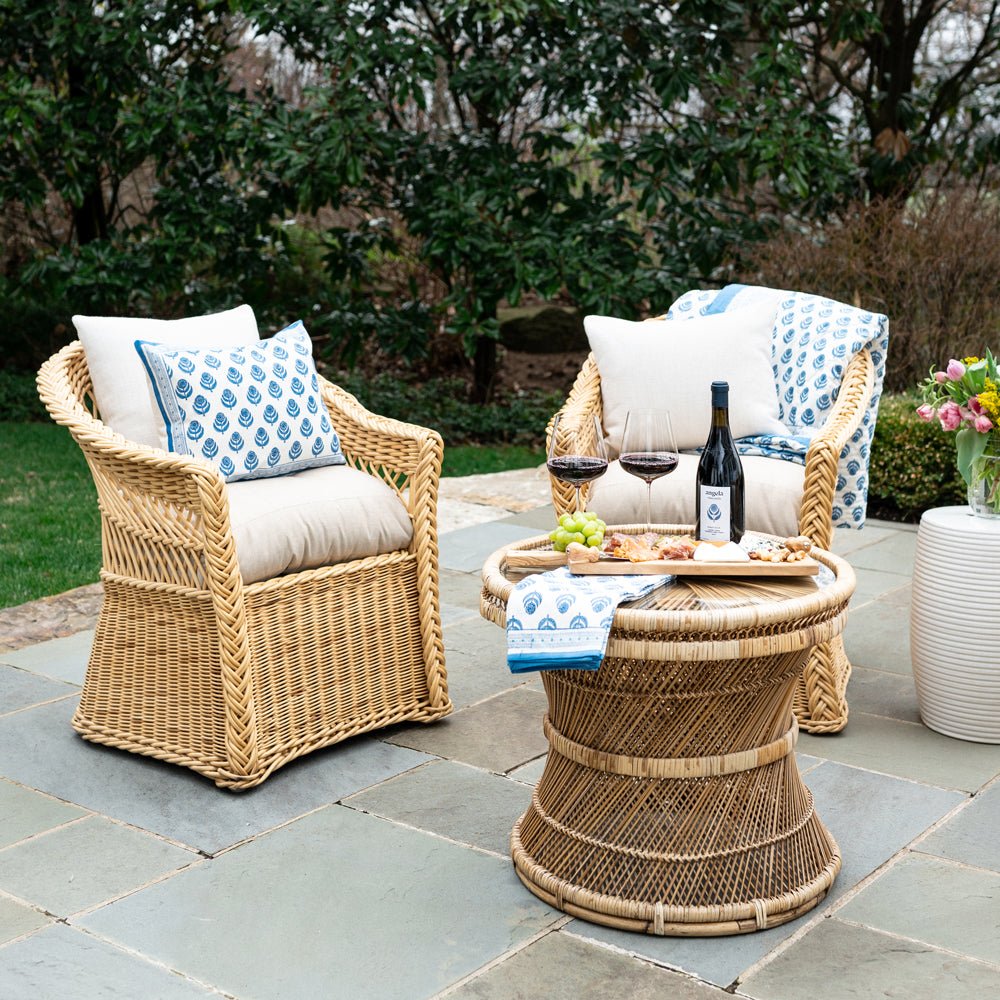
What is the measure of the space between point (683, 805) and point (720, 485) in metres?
0.68

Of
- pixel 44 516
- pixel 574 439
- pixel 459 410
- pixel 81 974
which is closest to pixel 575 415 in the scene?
pixel 574 439

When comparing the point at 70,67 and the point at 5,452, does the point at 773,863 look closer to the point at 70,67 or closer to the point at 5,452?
the point at 5,452

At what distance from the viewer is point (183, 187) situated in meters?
6.91

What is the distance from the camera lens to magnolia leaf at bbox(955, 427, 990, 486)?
9.50ft

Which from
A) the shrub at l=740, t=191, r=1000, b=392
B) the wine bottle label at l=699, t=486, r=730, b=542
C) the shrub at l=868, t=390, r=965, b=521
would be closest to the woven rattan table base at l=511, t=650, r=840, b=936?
the wine bottle label at l=699, t=486, r=730, b=542

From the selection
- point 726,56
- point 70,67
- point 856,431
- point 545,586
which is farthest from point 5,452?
point 545,586

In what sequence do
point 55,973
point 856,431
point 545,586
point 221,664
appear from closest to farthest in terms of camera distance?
point 55,973 < point 545,586 < point 221,664 < point 856,431

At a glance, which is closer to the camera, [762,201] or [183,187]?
[183,187]

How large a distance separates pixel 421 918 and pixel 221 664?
779 mm

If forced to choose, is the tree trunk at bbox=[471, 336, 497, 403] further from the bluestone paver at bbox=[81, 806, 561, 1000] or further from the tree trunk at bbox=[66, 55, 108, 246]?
the bluestone paver at bbox=[81, 806, 561, 1000]

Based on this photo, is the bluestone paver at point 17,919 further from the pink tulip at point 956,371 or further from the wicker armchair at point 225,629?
the pink tulip at point 956,371

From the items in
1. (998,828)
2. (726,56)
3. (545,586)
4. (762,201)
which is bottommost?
(998,828)

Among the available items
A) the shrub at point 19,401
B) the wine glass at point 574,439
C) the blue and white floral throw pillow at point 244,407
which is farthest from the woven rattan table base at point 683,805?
the shrub at point 19,401

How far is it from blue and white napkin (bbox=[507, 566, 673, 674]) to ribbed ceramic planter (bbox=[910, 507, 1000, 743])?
111 centimetres
